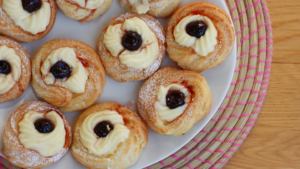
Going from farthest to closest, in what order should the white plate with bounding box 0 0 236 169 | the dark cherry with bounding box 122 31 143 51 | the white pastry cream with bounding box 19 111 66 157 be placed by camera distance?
the white plate with bounding box 0 0 236 169
the dark cherry with bounding box 122 31 143 51
the white pastry cream with bounding box 19 111 66 157

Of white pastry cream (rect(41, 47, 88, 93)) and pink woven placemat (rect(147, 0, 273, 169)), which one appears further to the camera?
pink woven placemat (rect(147, 0, 273, 169))

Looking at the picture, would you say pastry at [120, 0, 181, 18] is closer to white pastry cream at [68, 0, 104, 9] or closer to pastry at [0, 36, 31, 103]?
white pastry cream at [68, 0, 104, 9]

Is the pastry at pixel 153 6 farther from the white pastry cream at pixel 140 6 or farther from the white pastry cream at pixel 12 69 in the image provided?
the white pastry cream at pixel 12 69

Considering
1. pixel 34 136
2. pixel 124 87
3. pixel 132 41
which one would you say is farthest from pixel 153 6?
pixel 34 136

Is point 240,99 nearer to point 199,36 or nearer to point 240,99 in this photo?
point 240,99

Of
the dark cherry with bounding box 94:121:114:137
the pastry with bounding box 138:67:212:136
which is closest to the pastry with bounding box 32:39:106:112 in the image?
the dark cherry with bounding box 94:121:114:137

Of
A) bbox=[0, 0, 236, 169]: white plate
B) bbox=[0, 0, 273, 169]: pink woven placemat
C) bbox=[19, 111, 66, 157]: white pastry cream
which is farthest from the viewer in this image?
bbox=[0, 0, 273, 169]: pink woven placemat

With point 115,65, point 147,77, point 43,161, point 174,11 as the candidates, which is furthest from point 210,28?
point 43,161
